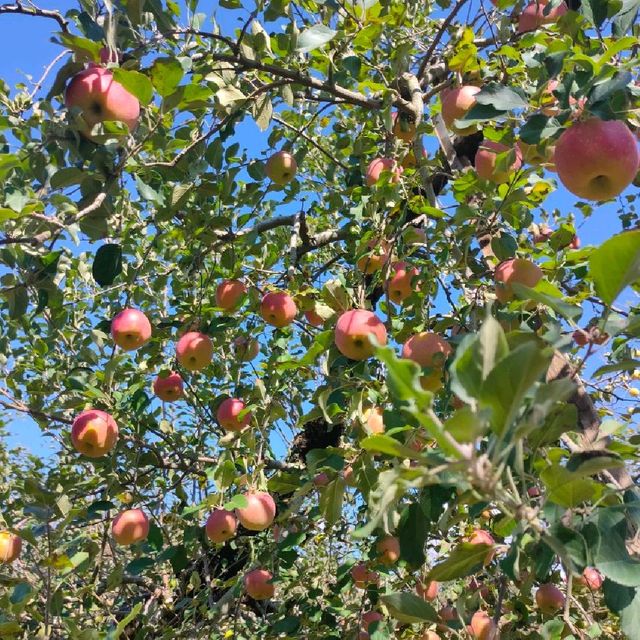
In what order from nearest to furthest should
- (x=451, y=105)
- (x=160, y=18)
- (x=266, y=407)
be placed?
(x=160, y=18), (x=451, y=105), (x=266, y=407)

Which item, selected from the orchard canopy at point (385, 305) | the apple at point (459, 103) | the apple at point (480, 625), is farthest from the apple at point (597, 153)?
the apple at point (480, 625)

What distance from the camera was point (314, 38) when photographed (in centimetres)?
188

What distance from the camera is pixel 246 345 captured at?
11.2 ft

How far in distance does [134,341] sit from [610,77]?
7.00 ft

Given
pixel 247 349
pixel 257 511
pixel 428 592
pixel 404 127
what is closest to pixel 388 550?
pixel 257 511

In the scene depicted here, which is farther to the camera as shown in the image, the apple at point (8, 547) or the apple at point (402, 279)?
the apple at point (8, 547)

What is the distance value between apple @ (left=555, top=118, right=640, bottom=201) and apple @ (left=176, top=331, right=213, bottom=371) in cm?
172

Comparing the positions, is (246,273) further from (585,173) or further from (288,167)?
(585,173)

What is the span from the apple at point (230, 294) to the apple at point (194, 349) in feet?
0.61

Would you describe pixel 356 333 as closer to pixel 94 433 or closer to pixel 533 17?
pixel 94 433

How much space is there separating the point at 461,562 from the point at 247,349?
220 centimetres

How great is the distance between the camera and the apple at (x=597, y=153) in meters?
1.50

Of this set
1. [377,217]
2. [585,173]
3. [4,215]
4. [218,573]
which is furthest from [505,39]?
[218,573]

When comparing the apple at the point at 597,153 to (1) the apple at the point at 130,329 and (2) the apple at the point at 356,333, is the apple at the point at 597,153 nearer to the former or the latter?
(2) the apple at the point at 356,333
